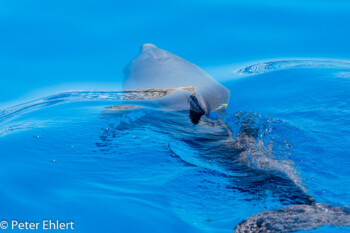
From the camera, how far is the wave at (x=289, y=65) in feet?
18.0

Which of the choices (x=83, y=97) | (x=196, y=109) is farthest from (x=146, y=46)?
(x=196, y=109)

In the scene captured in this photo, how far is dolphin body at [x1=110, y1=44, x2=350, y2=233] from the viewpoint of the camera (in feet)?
7.76

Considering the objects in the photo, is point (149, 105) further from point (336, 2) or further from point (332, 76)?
point (336, 2)

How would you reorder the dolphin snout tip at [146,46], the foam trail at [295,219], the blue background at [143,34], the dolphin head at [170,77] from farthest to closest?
1. the blue background at [143,34]
2. the dolphin snout tip at [146,46]
3. the dolphin head at [170,77]
4. the foam trail at [295,219]

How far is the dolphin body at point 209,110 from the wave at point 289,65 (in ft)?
2.79

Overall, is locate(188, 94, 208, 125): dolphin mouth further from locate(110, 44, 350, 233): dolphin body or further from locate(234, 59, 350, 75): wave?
locate(234, 59, 350, 75): wave

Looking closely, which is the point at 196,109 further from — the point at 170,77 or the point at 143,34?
the point at 143,34

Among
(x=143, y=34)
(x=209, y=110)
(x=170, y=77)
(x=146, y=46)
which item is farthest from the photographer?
(x=143, y=34)

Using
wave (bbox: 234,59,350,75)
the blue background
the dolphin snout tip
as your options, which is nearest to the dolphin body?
the dolphin snout tip

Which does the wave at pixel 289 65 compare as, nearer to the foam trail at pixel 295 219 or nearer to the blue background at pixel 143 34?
the blue background at pixel 143 34

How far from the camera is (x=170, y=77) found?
190 inches

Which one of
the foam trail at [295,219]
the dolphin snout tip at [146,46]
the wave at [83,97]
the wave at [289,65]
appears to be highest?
the dolphin snout tip at [146,46]

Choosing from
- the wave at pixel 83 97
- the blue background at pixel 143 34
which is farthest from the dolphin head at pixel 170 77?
the blue background at pixel 143 34

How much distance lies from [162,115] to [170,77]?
1.04 meters
